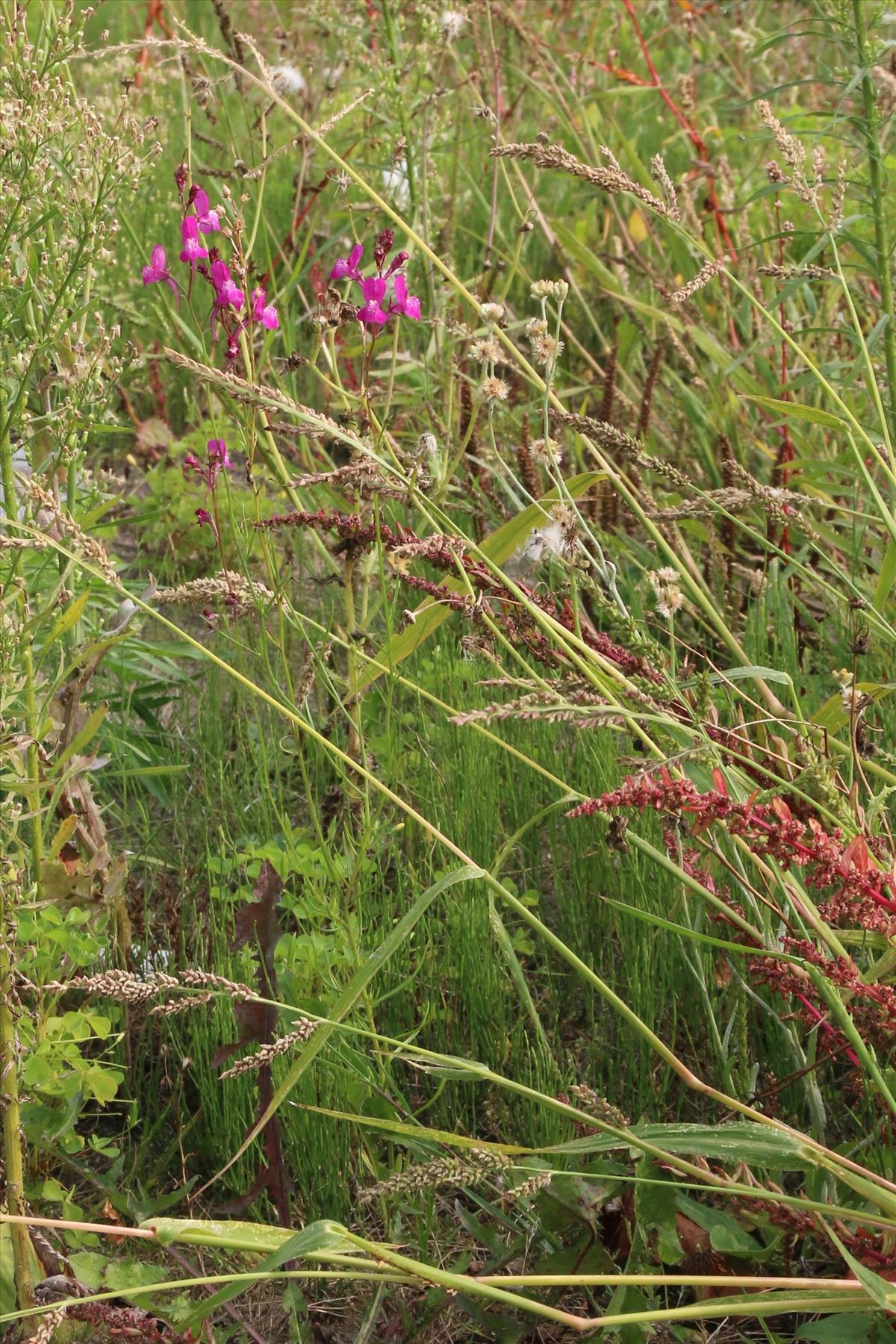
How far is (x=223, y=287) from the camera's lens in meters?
1.79

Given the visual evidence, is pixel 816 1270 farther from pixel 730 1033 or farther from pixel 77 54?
pixel 77 54

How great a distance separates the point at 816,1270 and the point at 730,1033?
30 cm

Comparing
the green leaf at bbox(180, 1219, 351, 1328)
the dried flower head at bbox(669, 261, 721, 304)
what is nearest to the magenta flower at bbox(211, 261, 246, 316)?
the dried flower head at bbox(669, 261, 721, 304)

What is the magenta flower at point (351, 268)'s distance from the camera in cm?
183

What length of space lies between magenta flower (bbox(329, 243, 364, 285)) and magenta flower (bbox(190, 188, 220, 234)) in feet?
0.62

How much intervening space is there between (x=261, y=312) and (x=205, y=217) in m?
0.18

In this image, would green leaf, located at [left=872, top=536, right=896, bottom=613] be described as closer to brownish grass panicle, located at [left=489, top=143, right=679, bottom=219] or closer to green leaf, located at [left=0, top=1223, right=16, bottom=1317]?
brownish grass panicle, located at [left=489, top=143, right=679, bottom=219]

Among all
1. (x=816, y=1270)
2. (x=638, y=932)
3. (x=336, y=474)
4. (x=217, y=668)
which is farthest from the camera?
(x=217, y=668)

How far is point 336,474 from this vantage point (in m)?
1.32

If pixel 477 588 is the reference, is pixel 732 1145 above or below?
below

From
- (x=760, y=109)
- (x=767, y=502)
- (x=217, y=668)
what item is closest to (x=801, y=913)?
(x=767, y=502)

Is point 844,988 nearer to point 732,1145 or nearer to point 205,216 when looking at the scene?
point 732,1145

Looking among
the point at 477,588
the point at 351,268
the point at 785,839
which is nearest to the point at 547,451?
the point at 477,588

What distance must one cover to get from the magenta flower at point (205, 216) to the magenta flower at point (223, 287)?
145mm
